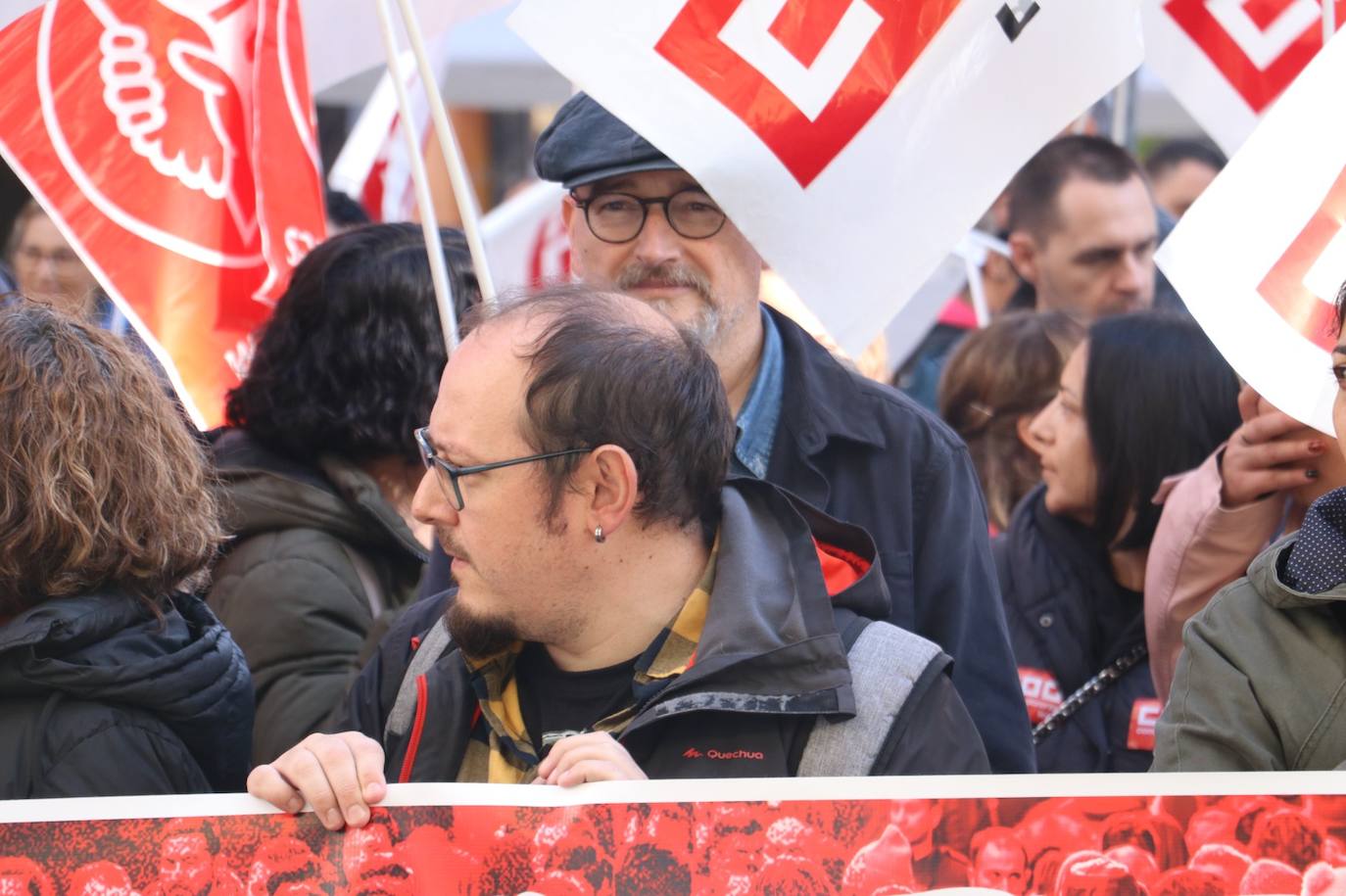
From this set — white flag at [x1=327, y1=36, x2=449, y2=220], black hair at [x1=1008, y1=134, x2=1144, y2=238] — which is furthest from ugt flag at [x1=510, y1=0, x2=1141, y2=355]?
white flag at [x1=327, y1=36, x2=449, y2=220]

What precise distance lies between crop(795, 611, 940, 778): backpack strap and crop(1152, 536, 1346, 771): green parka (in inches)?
12.6

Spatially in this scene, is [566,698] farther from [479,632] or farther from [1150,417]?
[1150,417]

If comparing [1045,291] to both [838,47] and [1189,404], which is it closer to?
[1189,404]

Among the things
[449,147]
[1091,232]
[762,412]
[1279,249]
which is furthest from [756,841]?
[1091,232]

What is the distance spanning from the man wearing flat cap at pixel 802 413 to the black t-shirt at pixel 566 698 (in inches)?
28.3

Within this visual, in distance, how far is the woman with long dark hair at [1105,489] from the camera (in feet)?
12.0

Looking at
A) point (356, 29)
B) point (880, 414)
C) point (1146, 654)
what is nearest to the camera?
point (880, 414)

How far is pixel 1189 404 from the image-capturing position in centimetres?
377

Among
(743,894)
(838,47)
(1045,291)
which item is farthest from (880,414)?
(1045,291)

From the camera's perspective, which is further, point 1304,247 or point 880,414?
point 880,414

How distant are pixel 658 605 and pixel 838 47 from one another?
1.35 meters

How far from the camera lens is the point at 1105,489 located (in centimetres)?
380

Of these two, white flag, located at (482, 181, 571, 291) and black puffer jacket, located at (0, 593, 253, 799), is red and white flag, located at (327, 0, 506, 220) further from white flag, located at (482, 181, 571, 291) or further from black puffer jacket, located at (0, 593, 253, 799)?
black puffer jacket, located at (0, 593, 253, 799)

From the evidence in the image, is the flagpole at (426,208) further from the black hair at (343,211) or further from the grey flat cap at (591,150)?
the black hair at (343,211)
